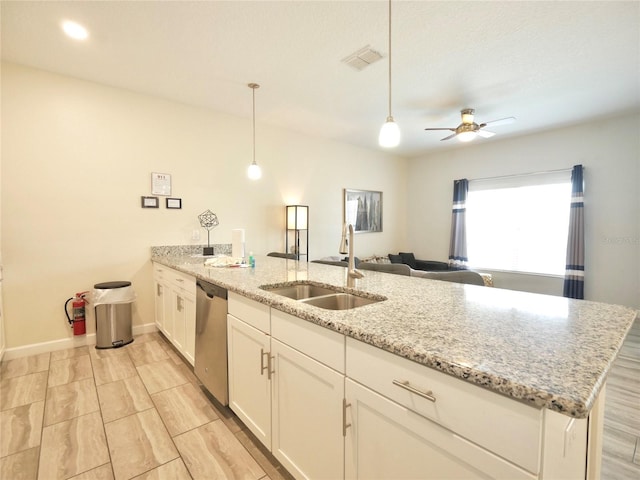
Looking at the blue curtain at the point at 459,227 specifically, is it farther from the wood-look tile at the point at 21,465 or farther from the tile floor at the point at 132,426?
the wood-look tile at the point at 21,465

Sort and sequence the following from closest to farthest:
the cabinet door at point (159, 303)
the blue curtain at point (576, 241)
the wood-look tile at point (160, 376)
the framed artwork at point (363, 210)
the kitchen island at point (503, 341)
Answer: the kitchen island at point (503, 341)
the wood-look tile at point (160, 376)
the cabinet door at point (159, 303)
the blue curtain at point (576, 241)
the framed artwork at point (363, 210)

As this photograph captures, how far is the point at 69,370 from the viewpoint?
251 centimetres

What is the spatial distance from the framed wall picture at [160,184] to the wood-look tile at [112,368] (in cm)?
175

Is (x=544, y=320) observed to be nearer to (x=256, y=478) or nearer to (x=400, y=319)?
(x=400, y=319)

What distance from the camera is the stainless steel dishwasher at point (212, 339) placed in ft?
A: 6.11

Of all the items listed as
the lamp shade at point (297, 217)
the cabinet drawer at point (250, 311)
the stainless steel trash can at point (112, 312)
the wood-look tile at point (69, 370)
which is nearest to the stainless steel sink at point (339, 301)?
the cabinet drawer at point (250, 311)

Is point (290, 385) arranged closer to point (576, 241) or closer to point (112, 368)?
point (112, 368)

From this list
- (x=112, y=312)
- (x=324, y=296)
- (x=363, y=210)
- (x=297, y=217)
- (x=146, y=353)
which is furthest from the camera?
(x=363, y=210)

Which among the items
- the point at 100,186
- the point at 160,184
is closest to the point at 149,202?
the point at 160,184

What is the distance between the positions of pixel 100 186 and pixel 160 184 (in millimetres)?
560

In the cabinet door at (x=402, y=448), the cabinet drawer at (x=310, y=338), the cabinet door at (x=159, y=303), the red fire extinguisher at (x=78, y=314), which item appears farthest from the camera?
the cabinet door at (x=159, y=303)

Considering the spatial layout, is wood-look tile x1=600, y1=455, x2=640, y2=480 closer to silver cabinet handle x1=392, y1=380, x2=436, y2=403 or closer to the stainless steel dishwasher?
silver cabinet handle x1=392, y1=380, x2=436, y2=403

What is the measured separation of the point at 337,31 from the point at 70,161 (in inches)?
110

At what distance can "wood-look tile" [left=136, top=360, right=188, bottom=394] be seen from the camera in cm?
227
